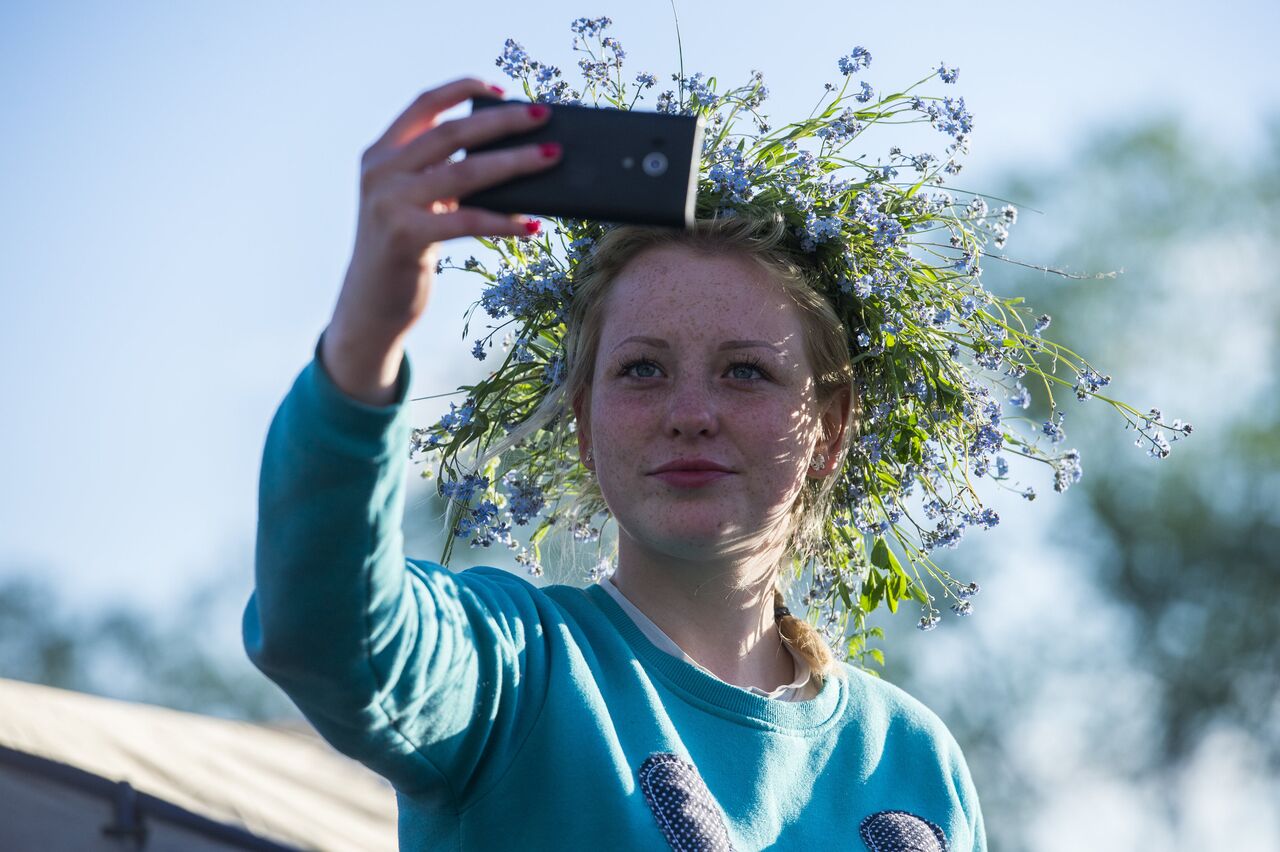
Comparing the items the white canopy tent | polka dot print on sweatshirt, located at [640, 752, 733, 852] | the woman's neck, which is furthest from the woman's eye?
the white canopy tent

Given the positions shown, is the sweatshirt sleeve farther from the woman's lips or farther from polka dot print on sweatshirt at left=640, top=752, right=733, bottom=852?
the woman's lips

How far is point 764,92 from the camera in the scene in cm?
284

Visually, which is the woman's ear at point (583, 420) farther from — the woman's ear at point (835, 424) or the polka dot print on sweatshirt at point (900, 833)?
the polka dot print on sweatshirt at point (900, 833)

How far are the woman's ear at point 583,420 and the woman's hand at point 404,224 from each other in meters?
1.07

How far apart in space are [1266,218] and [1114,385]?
3371 mm

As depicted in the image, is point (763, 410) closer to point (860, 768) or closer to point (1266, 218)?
point (860, 768)

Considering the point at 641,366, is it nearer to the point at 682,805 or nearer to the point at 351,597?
the point at 682,805

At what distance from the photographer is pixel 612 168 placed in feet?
5.63

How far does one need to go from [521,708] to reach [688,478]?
1.55 feet

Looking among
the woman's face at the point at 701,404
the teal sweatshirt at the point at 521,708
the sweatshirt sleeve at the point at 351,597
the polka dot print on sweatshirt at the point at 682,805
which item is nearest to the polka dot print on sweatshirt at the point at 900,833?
the teal sweatshirt at the point at 521,708

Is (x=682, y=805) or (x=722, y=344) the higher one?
(x=722, y=344)

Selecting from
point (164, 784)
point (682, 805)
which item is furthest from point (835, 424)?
point (164, 784)

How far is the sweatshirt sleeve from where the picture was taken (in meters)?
1.62

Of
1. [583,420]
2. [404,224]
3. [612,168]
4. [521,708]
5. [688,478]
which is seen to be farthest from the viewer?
[583,420]
